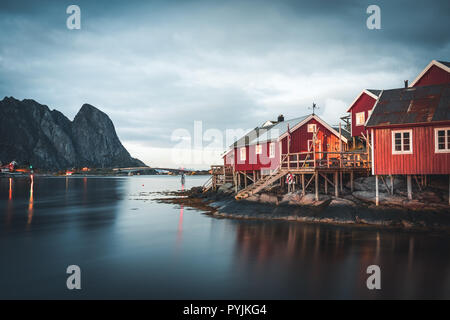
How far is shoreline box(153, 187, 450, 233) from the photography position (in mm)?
19188

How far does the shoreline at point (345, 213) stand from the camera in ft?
63.0

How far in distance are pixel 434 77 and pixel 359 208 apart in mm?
14109

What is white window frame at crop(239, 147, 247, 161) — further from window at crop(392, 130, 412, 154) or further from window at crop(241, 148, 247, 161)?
window at crop(392, 130, 412, 154)

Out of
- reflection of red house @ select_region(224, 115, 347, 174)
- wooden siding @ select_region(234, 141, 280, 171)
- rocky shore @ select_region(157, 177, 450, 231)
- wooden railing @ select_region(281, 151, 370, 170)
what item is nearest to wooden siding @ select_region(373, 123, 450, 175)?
rocky shore @ select_region(157, 177, 450, 231)

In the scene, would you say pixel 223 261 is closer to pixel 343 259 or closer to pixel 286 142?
pixel 343 259

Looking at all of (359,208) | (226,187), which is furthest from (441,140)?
(226,187)

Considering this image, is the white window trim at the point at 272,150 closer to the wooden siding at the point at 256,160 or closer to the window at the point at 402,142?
the wooden siding at the point at 256,160

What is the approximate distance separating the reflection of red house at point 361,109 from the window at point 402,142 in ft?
36.0

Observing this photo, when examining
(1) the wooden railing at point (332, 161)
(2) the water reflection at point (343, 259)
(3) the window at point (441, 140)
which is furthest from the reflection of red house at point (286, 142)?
(3) the window at point (441, 140)

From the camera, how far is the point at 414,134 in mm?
20031

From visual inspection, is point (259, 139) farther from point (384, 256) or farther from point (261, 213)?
point (384, 256)

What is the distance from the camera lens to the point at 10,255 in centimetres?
1513
